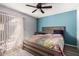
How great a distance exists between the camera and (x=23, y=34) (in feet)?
5.57

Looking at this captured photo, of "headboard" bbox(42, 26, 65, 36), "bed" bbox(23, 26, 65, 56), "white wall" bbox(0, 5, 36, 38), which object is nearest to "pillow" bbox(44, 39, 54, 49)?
"bed" bbox(23, 26, 65, 56)

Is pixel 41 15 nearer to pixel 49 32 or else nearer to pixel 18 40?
pixel 49 32

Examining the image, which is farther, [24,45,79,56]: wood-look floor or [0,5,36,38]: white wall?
[0,5,36,38]: white wall

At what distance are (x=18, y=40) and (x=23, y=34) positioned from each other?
12 centimetres

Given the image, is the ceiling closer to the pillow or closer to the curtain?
the curtain

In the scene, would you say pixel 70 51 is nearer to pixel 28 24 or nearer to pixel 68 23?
pixel 68 23

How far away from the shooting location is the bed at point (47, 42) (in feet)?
5.19

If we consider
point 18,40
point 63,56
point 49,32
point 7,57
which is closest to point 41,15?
point 49,32

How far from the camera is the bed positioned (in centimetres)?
158

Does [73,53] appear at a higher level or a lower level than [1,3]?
lower

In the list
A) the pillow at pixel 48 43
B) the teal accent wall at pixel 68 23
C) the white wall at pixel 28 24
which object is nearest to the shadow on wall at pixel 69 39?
the teal accent wall at pixel 68 23

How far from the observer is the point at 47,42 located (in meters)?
1.63

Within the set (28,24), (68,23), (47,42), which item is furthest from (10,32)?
(68,23)

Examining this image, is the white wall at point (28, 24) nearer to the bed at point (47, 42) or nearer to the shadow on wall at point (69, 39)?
the bed at point (47, 42)
